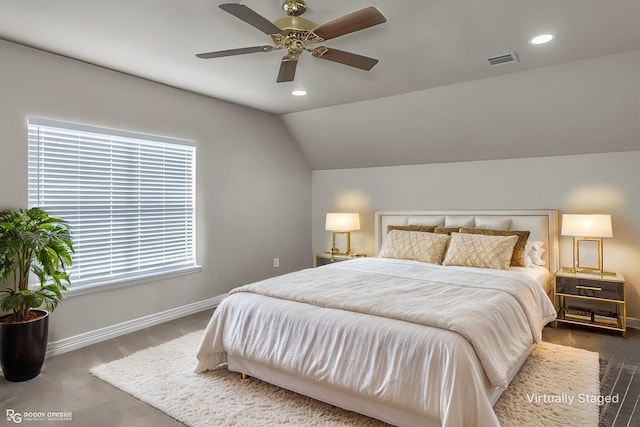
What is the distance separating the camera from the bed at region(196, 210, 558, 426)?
6.46 feet

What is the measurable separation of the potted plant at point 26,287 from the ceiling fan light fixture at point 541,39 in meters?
3.89

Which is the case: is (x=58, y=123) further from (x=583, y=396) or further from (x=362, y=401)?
(x=583, y=396)

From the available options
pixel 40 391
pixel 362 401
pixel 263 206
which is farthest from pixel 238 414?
pixel 263 206

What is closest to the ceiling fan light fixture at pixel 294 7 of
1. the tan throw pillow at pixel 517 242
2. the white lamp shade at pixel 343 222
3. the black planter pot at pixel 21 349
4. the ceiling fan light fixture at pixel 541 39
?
the ceiling fan light fixture at pixel 541 39

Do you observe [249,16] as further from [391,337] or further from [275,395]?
[275,395]

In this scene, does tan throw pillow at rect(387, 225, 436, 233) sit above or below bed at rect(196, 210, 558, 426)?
above

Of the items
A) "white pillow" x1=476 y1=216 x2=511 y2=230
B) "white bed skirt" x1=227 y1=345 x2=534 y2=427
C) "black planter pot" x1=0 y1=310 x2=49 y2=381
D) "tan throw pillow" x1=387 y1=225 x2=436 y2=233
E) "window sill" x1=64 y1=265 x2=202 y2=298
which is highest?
"white pillow" x1=476 y1=216 x2=511 y2=230

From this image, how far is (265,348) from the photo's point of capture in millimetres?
2561

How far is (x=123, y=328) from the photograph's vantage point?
12.1 ft

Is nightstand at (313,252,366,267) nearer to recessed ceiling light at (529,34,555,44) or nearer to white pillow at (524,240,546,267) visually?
white pillow at (524,240,546,267)

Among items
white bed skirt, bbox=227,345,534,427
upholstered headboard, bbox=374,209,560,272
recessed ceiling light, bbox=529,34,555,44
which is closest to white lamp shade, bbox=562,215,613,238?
upholstered headboard, bbox=374,209,560,272

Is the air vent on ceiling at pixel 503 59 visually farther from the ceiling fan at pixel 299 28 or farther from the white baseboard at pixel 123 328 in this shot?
the white baseboard at pixel 123 328

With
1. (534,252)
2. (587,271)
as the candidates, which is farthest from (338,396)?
(587,271)

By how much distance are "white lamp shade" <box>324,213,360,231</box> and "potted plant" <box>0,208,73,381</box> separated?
325 centimetres
